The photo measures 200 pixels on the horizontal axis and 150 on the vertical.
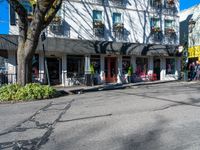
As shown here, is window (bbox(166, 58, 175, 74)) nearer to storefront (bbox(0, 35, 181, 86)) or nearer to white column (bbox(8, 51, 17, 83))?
storefront (bbox(0, 35, 181, 86))

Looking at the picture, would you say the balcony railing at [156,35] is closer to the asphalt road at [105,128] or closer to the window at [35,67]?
the window at [35,67]

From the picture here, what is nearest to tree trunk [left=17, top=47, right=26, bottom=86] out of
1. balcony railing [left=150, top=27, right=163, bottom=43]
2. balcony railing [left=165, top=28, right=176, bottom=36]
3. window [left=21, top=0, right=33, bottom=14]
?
window [left=21, top=0, right=33, bottom=14]

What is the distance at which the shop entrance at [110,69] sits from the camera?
74.5ft

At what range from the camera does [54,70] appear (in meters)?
20.8

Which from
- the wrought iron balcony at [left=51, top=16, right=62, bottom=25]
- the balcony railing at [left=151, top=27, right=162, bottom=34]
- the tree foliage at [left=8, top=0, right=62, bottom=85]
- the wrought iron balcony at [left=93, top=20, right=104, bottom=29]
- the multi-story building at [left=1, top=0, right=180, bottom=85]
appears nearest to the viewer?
the tree foliage at [left=8, top=0, right=62, bottom=85]

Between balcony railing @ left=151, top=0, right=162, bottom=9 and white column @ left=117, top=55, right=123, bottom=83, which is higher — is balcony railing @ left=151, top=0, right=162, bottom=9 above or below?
above

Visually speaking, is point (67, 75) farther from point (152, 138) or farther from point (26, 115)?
point (152, 138)

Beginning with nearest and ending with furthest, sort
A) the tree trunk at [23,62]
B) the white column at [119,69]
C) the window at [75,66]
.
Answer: the tree trunk at [23,62] → the window at [75,66] → the white column at [119,69]

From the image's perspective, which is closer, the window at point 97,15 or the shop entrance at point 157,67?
the window at point 97,15

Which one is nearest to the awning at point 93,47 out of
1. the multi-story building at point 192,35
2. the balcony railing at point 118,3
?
the balcony railing at point 118,3

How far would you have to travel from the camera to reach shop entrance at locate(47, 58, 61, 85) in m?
20.6

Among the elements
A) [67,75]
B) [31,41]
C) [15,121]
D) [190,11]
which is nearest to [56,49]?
[67,75]

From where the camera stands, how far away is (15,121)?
310 inches

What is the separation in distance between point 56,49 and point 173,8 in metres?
13.6
